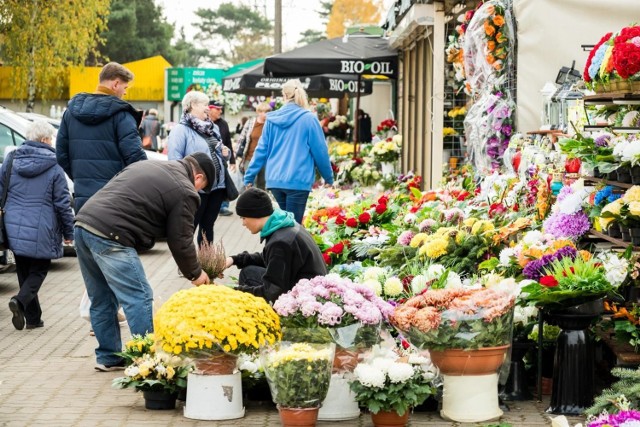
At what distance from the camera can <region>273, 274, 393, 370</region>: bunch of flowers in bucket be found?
245 inches

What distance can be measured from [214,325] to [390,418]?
1029 millimetres

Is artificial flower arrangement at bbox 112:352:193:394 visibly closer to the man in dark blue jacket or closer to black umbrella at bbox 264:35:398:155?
the man in dark blue jacket

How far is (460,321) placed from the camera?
6.06m

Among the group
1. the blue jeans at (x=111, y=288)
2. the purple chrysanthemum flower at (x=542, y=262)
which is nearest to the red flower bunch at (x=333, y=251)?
the blue jeans at (x=111, y=288)

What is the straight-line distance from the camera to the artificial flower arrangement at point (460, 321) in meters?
6.06

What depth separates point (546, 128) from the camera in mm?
9422

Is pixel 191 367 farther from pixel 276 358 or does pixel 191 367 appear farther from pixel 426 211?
pixel 426 211

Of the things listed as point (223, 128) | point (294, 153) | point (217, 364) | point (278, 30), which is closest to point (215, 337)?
point (217, 364)

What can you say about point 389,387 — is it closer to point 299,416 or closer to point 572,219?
point 299,416

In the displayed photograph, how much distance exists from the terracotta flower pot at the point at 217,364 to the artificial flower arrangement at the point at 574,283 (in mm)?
1628

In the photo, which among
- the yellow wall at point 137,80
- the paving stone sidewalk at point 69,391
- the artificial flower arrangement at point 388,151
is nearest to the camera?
the paving stone sidewalk at point 69,391

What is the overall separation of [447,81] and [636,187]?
734cm

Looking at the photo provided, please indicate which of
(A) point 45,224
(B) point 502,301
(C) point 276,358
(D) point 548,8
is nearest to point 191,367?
(C) point 276,358

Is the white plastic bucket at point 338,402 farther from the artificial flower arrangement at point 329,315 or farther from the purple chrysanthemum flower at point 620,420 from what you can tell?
the purple chrysanthemum flower at point 620,420
